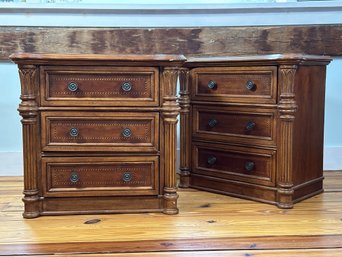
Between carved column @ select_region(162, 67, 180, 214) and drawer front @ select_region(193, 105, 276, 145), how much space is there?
0.38 metres

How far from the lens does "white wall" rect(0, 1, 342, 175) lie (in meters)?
2.45

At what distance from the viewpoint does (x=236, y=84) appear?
6.52ft

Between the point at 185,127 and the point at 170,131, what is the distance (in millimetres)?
466

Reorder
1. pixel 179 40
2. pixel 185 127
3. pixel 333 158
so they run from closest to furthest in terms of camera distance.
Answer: pixel 185 127, pixel 179 40, pixel 333 158

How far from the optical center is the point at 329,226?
162cm

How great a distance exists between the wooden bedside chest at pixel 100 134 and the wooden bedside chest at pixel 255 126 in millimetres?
381

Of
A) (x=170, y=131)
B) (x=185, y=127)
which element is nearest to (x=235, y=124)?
(x=185, y=127)

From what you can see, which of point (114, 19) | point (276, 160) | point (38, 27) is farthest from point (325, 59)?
point (38, 27)

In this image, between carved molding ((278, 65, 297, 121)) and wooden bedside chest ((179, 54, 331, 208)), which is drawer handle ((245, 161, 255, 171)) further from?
carved molding ((278, 65, 297, 121))

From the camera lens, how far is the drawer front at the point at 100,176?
1.76m

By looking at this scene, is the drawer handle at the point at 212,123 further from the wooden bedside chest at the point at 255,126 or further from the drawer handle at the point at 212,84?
the drawer handle at the point at 212,84

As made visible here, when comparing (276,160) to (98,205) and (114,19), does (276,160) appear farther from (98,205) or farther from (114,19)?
(114,19)

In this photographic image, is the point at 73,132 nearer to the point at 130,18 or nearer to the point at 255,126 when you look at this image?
the point at 255,126

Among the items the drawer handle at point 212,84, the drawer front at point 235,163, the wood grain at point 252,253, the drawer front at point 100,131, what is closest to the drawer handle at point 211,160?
the drawer front at point 235,163
